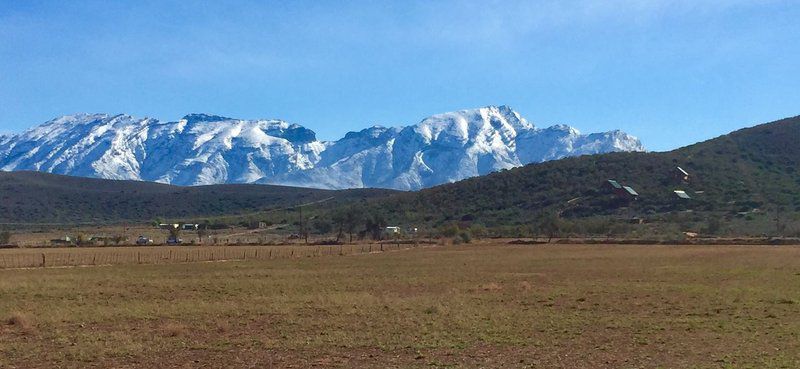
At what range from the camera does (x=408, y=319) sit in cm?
2747

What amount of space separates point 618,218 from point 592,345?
99188 millimetres

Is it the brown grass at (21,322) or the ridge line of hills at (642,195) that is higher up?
the ridge line of hills at (642,195)

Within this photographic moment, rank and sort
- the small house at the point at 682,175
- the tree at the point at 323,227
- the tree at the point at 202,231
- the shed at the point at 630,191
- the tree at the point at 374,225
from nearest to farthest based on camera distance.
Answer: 1. the tree at the point at 374,225
2. the tree at the point at 202,231
3. the shed at the point at 630,191
4. the tree at the point at 323,227
5. the small house at the point at 682,175

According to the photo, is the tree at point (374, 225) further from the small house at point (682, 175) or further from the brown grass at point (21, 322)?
the brown grass at point (21, 322)

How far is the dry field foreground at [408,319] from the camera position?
20750mm

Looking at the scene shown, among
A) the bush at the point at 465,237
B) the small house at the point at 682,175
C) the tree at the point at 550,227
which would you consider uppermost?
the small house at the point at 682,175

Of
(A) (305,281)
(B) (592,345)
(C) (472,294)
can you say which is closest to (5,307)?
(A) (305,281)

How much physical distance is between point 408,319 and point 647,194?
114 metres

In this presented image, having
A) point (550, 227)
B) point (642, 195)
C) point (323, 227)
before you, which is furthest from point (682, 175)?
point (323, 227)

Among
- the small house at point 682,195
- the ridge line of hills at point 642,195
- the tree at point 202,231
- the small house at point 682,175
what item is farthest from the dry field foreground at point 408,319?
the small house at point 682,175

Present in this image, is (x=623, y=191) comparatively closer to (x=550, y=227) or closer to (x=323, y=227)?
(x=550, y=227)

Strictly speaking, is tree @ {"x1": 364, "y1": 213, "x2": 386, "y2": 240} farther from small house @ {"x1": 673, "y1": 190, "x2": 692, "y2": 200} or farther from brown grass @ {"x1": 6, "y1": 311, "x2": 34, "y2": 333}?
brown grass @ {"x1": 6, "y1": 311, "x2": 34, "y2": 333}

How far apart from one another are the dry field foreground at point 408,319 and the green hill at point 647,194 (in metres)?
63.3

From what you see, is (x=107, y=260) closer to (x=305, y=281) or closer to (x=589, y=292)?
(x=305, y=281)
